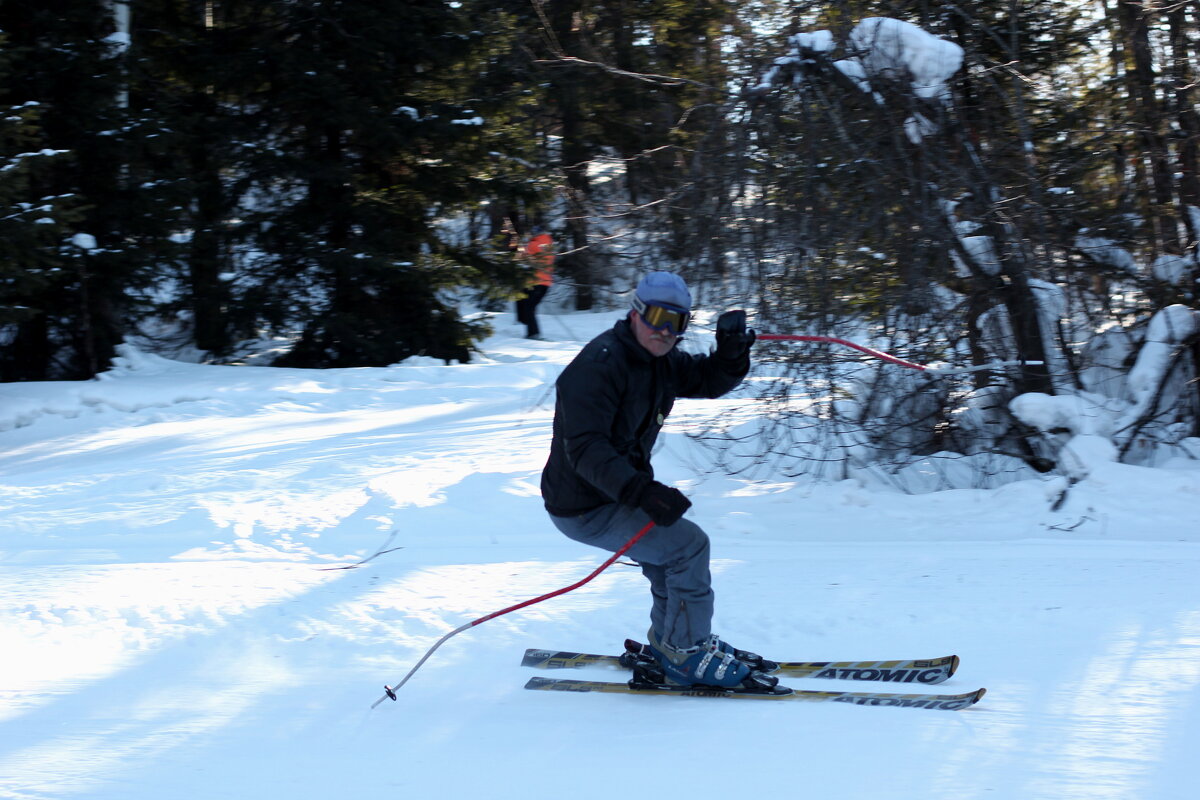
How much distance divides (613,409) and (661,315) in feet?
1.23

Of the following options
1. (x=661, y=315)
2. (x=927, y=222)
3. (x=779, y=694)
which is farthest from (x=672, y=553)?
(x=927, y=222)

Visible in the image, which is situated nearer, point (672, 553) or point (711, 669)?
point (672, 553)

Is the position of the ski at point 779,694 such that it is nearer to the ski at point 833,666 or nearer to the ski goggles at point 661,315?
the ski at point 833,666

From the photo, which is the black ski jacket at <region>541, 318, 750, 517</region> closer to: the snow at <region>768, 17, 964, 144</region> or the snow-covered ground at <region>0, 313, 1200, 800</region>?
the snow-covered ground at <region>0, 313, 1200, 800</region>

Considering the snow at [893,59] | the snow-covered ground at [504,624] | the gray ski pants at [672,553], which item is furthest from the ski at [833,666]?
the snow at [893,59]

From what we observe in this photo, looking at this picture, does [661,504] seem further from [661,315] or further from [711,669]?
[711,669]

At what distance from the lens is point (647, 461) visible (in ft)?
12.6

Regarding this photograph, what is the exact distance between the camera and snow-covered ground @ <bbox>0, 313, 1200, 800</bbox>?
10.5 ft

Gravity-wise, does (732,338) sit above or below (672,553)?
above

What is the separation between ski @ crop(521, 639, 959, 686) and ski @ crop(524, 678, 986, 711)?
0.41 ft

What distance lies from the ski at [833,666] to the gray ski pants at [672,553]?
36cm

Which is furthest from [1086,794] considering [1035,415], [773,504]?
[1035,415]

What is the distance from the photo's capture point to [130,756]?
338 centimetres

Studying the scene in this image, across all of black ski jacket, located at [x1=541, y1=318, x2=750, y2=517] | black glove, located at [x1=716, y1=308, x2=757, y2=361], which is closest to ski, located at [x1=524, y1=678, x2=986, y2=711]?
black ski jacket, located at [x1=541, y1=318, x2=750, y2=517]
